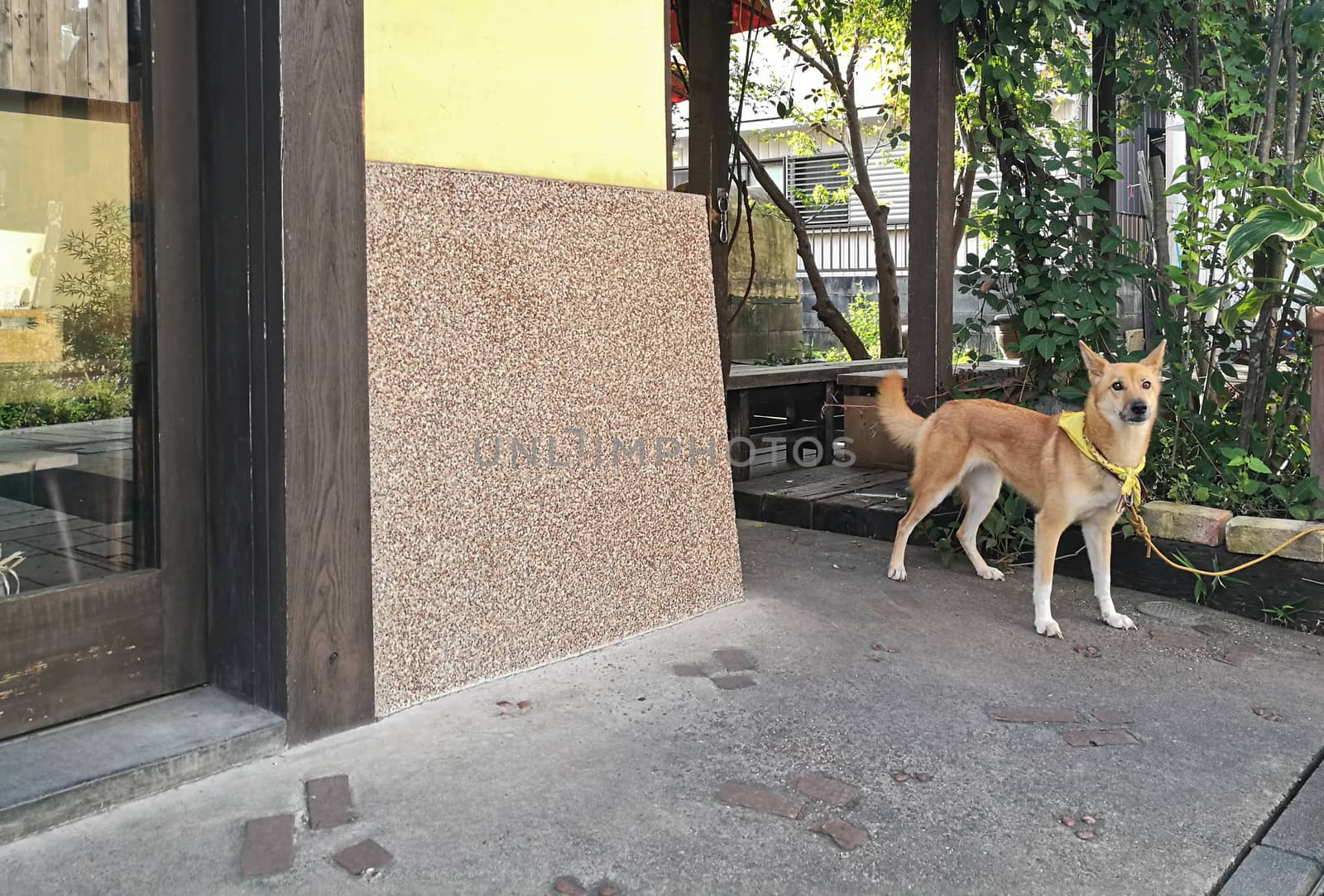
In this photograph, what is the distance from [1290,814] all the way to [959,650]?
4.56 ft

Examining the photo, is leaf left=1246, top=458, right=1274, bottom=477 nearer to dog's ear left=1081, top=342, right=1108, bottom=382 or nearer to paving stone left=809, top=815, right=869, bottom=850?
dog's ear left=1081, top=342, right=1108, bottom=382

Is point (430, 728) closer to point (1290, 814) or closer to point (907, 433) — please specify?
point (1290, 814)

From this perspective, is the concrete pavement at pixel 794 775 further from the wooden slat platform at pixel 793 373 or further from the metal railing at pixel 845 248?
the metal railing at pixel 845 248

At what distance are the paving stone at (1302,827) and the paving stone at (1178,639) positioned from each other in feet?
4.04

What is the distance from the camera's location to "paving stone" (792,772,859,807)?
9.30 ft

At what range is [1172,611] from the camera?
4629 mm

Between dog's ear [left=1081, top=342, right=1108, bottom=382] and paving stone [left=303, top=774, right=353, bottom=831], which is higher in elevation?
dog's ear [left=1081, top=342, right=1108, bottom=382]

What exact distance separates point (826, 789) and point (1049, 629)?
1.79m

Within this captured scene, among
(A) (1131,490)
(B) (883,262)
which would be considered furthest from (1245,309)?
(B) (883,262)

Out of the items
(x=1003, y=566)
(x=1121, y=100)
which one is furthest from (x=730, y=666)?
(x=1121, y=100)

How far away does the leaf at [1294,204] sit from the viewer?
433 cm

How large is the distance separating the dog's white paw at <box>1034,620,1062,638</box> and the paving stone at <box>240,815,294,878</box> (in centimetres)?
288

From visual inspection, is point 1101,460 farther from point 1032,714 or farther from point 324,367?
point 324,367

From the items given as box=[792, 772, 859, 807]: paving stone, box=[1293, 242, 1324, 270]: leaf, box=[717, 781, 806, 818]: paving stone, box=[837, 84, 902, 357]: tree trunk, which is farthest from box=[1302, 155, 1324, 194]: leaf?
box=[837, 84, 902, 357]: tree trunk
